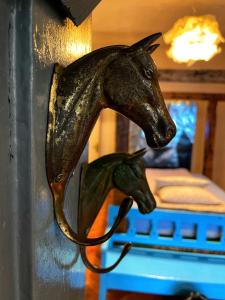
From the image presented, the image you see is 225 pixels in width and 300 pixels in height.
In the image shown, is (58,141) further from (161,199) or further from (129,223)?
(161,199)

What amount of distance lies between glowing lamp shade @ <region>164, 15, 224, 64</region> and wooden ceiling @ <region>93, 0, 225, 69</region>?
0.57 m

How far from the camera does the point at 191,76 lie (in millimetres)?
4199

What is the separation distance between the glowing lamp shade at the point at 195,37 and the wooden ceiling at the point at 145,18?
1.87 ft

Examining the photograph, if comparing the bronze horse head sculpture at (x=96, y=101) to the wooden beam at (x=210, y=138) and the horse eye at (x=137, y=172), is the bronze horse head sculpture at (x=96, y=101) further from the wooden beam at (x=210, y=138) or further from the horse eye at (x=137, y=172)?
the wooden beam at (x=210, y=138)

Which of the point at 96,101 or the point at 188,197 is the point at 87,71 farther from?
A: the point at 188,197

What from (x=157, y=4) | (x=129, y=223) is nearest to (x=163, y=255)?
(x=129, y=223)

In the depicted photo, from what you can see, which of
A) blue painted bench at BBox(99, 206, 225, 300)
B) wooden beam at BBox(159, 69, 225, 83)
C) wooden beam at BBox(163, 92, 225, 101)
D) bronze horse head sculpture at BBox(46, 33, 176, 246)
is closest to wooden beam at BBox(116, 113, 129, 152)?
wooden beam at BBox(163, 92, 225, 101)

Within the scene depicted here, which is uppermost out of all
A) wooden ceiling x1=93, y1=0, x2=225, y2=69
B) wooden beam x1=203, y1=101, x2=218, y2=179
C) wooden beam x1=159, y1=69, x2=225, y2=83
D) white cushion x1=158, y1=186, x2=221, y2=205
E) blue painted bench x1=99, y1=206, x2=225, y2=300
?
wooden ceiling x1=93, y1=0, x2=225, y2=69

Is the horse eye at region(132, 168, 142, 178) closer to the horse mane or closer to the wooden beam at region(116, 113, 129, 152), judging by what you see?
the horse mane

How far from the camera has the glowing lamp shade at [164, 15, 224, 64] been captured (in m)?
2.36

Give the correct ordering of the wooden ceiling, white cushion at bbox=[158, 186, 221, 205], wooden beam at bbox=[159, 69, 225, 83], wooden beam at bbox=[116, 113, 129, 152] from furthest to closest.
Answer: wooden beam at bbox=[116, 113, 129, 152] → wooden beam at bbox=[159, 69, 225, 83] → the wooden ceiling → white cushion at bbox=[158, 186, 221, 205]

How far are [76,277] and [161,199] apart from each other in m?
1.93

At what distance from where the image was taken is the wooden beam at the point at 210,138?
4.28 meters

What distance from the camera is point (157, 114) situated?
40 centimetres
